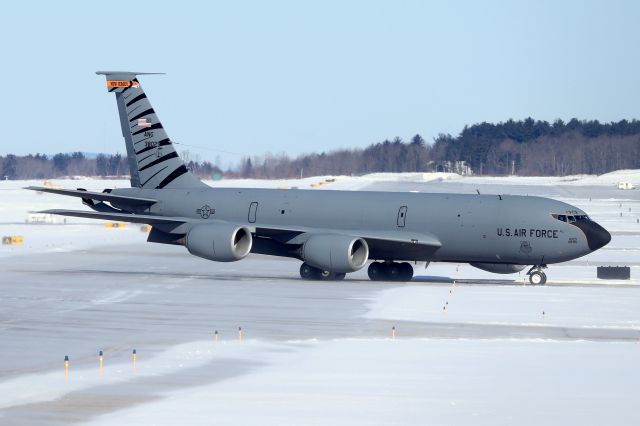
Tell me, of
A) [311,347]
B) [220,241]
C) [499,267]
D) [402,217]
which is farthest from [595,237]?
[311,347]

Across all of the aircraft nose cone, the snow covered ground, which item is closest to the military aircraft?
the aircraft nose cone

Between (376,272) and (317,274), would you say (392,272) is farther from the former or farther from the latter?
(317,274)

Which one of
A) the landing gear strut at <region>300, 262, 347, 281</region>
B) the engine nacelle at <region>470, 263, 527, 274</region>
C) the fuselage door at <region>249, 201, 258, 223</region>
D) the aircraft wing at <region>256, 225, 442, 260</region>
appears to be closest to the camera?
the aircraft wing at <region>256, 225, 442, 260</region>

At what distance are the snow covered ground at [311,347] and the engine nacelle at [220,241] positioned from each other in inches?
46.7

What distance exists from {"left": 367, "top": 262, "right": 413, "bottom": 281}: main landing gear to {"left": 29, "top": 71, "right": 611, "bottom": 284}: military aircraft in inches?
1.5

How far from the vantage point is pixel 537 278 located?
144ft

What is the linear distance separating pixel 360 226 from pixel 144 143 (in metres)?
10.5

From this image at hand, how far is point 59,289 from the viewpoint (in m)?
40.2

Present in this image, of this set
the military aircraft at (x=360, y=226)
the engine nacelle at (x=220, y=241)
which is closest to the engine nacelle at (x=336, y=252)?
the military aircraft at (x=360, y=226)

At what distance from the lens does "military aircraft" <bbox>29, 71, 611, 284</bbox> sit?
142 ft

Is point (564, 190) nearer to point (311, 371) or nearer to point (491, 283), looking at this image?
point (491, 283)

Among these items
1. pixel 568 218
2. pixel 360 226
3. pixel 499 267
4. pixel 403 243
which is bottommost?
pixel 499 267

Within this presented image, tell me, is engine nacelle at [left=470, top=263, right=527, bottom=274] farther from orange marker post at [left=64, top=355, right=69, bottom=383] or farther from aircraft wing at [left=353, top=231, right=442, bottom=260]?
orange marker post at [left=64, top=355, right=69, bottom=383]

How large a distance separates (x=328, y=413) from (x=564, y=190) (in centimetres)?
14278
